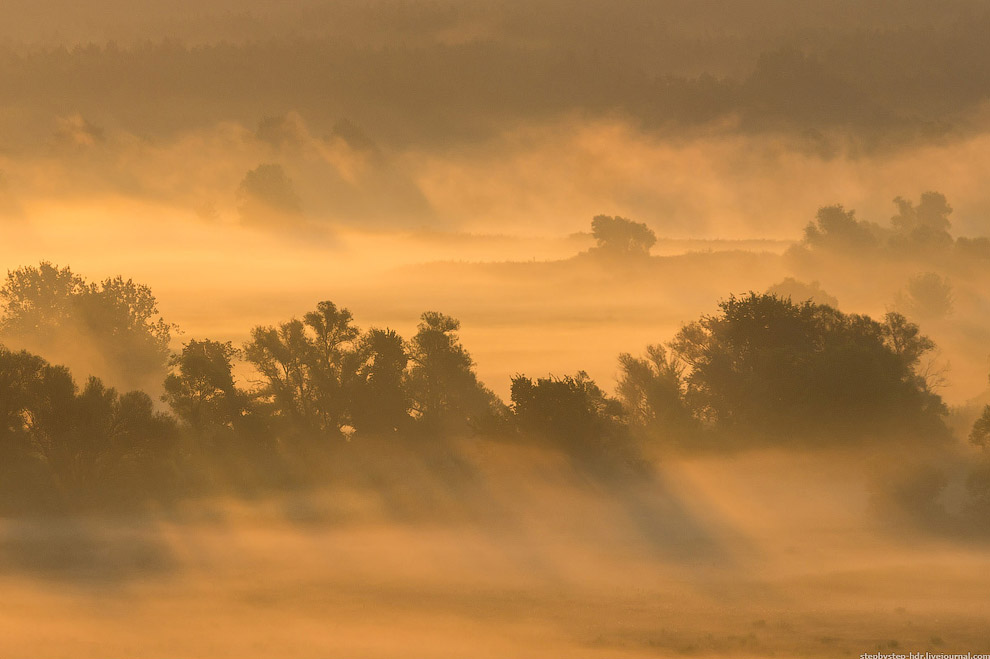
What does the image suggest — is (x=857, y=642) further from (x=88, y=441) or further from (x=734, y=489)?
(x=88, y=441)

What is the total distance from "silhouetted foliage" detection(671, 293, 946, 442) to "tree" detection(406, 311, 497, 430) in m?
24.2

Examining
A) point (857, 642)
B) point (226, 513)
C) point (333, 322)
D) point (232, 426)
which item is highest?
point (333, 322)

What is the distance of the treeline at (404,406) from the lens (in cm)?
12075

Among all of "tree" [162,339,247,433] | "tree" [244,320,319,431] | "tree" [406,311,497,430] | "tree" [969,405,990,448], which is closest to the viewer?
"tree" [969,405,990,448]

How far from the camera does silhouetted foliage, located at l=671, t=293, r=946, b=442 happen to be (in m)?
136

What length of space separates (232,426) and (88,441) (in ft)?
48.2

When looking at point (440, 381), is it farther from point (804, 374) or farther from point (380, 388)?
point (804, 374)

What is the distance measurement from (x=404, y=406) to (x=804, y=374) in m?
39.6

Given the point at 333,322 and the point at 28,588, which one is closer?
the point at 28,588

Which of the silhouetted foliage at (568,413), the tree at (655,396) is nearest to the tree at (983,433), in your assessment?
the silhouetted foliage at (568,413)

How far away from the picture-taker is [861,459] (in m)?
131

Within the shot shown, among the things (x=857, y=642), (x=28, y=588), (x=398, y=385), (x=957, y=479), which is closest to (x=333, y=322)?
(x=398, y=385)

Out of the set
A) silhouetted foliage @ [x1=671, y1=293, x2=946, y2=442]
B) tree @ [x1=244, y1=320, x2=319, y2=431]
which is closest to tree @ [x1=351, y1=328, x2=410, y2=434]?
tree @ [x1=244, y1=320, x2=319, y2=431]

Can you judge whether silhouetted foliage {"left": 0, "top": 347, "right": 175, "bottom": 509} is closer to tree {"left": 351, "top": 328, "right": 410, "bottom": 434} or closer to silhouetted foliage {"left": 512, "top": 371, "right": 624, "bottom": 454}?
tree {"left": 351, "top": 328, "right": 410, "bottom": 434}
